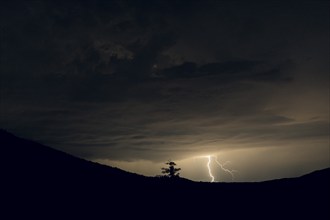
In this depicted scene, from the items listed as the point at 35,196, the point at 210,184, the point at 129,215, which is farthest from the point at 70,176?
the point at 210,184

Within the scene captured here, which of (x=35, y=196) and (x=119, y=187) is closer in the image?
(x=35, y=196)

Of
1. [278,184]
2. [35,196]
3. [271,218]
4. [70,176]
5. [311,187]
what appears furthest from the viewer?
[278,184]

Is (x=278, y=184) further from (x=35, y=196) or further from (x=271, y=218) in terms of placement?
(x=35, y=196)

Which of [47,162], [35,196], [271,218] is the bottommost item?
[271,218]

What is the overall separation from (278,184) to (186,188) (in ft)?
25.2

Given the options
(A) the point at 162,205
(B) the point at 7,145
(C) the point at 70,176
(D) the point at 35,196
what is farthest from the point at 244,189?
(B) the point at 7,145

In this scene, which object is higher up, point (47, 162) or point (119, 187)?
point (47, 162)

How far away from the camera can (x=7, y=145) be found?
26969 millimetres

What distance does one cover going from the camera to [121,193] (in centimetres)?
2466

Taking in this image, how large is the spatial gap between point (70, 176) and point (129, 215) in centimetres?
615

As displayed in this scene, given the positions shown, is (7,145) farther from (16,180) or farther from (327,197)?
(327,197)

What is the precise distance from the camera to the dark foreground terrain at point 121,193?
20.7m

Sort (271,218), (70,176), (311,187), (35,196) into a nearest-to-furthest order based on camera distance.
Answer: (35,196) → (271,218) → (70,176) → (311,187)

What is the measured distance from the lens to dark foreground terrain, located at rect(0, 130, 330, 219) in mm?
20703
